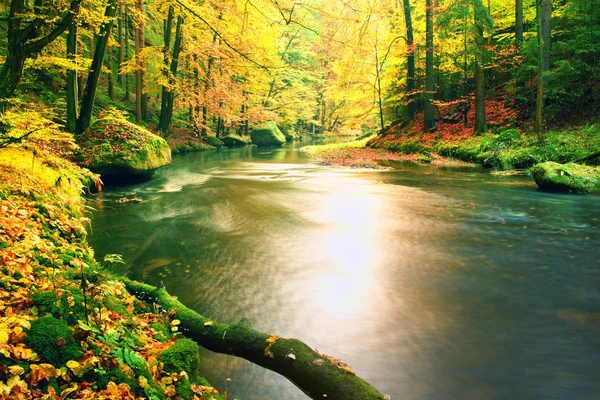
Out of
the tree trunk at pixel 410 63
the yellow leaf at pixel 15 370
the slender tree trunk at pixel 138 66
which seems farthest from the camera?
the tree trunk at pixel 410 63

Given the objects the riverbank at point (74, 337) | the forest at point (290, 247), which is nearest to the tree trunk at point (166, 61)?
the forest at point (290, 247)

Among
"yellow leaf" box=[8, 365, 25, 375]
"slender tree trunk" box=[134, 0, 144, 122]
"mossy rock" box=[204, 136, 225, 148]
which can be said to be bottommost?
"yellow leaf" box=[8, 365, 25, 375]

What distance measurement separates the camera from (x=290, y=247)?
6766 millimetres

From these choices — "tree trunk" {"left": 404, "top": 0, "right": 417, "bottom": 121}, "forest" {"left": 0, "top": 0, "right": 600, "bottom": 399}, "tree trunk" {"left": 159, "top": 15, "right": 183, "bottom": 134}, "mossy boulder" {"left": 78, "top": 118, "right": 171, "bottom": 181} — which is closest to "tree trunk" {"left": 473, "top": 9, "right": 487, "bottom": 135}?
"forest" {"left": 0, "top": 0, "right": 600, "bottom": 399}

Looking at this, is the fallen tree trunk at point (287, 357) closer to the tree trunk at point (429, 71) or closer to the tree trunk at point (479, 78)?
the tree trunk at point (479, 78)

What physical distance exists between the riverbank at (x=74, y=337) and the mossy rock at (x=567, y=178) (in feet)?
34.8

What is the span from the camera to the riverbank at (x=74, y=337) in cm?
193

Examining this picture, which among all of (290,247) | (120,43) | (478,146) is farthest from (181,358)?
(120,43)

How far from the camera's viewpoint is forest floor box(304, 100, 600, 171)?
12.8 metres

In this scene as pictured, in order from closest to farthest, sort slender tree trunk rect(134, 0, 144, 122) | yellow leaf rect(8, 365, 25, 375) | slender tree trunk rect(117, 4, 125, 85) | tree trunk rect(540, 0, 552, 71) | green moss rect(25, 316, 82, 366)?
yellow leaf rect(8, 365, 25, 375) < green moss rect(25, 316, 82, 366) < tree trunk rect(540, 0, 552, 71) < slender tree trunk rect(134, 0, 144, 122) < slender tree trunk rect(117, 4, 125, 85)

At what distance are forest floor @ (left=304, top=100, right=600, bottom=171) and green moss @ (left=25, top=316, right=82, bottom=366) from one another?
14132 mm

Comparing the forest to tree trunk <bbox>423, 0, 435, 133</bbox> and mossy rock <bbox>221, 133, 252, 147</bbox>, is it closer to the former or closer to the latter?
tree trunk <bbox>423, 0, 435, 133</bbox>

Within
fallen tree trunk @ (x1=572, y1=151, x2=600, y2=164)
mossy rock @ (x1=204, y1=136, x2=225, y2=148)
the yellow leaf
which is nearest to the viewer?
the yellow leaf

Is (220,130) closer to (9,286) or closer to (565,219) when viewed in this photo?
(565,219)
